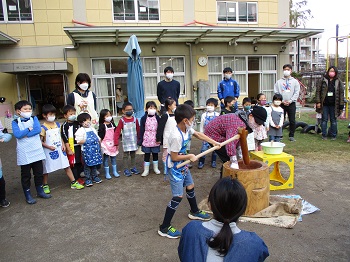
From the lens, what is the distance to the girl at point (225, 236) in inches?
57.2

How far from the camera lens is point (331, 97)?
741 cm

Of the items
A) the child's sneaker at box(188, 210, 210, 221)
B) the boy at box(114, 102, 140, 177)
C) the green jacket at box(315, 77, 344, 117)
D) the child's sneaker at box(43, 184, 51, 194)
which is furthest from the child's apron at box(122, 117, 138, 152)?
the green jacket at box(315, 77, 344, 117)

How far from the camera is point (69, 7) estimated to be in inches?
413

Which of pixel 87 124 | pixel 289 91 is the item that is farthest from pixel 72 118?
pixel 289 91

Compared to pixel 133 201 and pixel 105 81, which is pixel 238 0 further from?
pixel 133 201

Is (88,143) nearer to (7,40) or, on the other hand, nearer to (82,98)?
(82,98)

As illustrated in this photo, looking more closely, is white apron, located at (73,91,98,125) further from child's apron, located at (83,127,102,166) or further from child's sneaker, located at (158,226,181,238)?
child's sneaker, located at (158,226,181,238)

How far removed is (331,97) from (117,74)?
298 inches

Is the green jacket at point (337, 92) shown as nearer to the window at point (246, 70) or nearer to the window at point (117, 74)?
the window at point (246, 70)

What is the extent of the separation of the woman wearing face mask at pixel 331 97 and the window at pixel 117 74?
18.8 feet

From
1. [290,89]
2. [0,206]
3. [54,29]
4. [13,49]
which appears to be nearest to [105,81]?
[54,29]

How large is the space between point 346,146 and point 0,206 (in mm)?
7163

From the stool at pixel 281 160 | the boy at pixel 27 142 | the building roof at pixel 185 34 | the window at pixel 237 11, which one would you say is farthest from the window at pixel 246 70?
the boy at pixel 27 142

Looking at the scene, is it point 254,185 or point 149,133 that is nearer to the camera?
point 254,185
